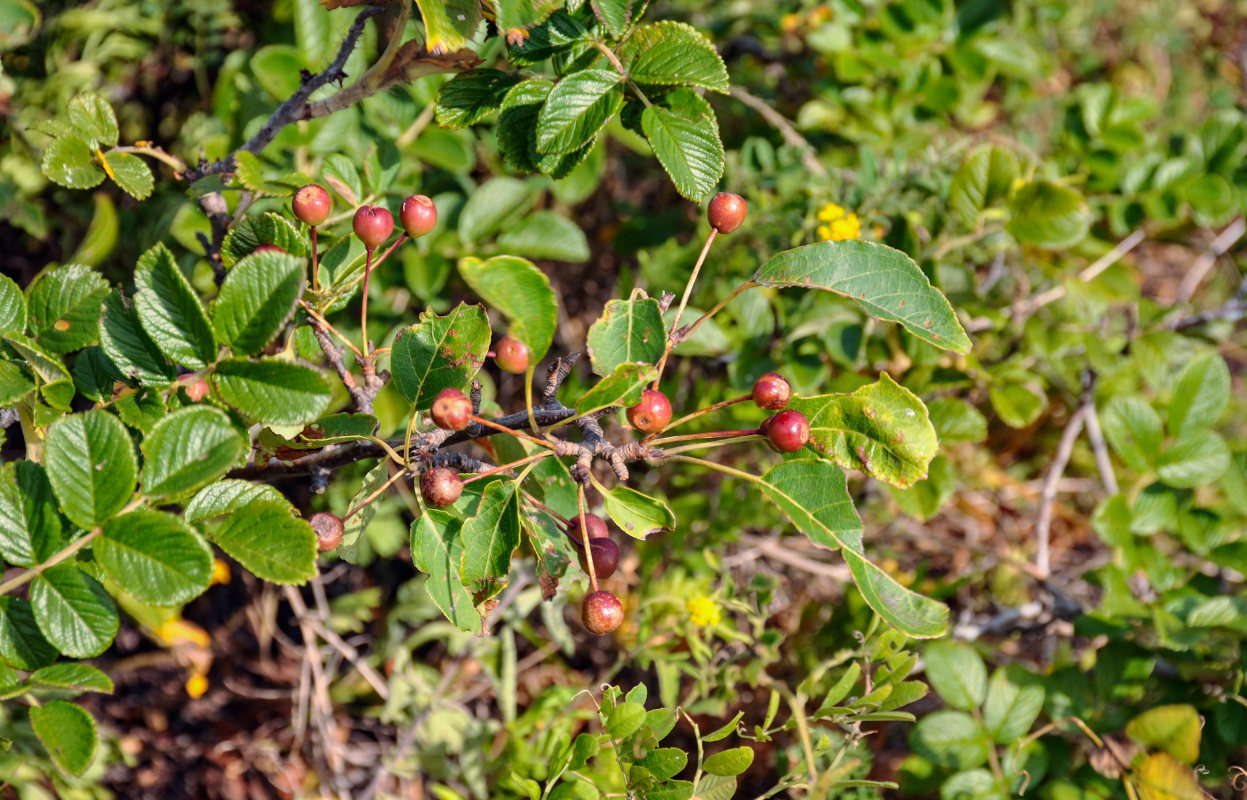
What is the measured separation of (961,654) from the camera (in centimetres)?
183

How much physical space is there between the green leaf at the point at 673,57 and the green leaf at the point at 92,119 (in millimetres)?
817

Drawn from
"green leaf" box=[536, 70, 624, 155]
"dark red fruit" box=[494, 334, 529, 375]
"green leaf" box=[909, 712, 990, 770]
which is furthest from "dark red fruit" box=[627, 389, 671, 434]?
"green leaf" box=[909, 712, 990, 770]

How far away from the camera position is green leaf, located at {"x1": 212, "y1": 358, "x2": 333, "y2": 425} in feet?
3.24

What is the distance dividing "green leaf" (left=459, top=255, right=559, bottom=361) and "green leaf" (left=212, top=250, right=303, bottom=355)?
0.21 metres

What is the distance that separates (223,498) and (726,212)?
80cm

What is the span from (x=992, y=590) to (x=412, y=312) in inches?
74.5

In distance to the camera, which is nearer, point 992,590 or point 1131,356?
point 1131,356

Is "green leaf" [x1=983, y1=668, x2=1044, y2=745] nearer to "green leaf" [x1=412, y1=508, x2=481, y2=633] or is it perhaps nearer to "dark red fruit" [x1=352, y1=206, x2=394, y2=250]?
"green leaf" [x1=412, y1=508, x2=481, y2=633]

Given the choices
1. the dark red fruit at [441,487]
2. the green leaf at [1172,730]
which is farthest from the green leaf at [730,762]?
the green leaf at [1172,730]

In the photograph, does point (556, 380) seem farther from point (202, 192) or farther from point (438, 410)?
point (202, 192)

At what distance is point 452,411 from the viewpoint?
0.98 meters

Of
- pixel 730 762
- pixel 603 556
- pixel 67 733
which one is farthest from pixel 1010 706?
pixel 67 733

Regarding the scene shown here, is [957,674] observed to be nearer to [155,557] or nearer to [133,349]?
[155,557]

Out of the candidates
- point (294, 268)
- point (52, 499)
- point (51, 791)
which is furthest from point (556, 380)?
point (51, 791)
